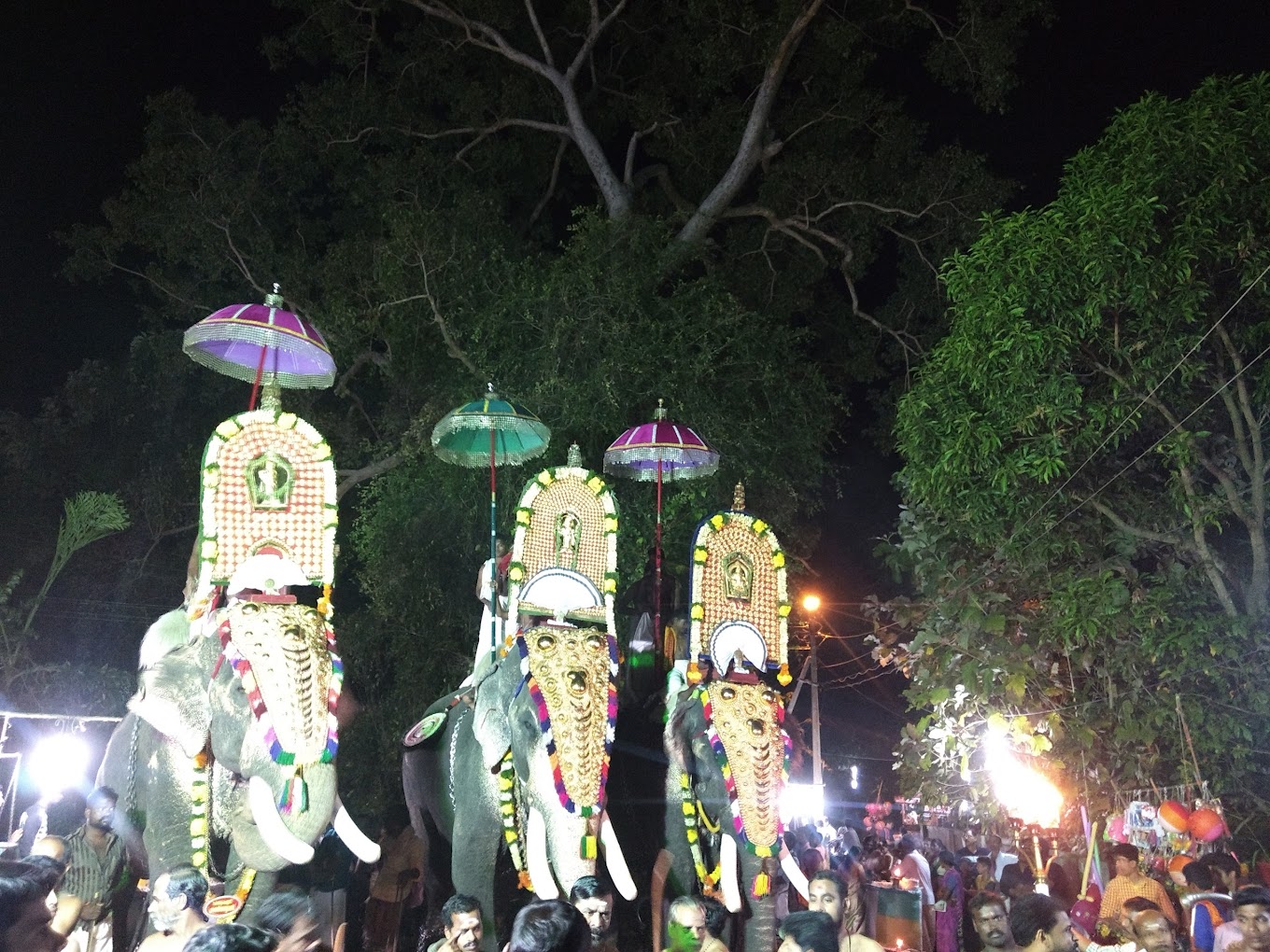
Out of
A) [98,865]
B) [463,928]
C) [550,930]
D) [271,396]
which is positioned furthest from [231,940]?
[271,396]

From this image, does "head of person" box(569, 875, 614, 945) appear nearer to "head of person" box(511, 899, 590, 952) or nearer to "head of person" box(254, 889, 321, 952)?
"head of person" box(254, 889, 321, 952)

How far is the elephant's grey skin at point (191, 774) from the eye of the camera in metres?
5.61

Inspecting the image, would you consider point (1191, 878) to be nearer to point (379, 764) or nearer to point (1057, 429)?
point (1057, 429)

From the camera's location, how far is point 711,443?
11086mm

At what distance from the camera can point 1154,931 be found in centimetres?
427

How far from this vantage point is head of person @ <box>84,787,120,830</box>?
596 cm

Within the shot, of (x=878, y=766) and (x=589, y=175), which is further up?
(x=589, y=175)

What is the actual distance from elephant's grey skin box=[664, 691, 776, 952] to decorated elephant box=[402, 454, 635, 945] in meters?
0.69

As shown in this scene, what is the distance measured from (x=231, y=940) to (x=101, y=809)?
3.63 meters

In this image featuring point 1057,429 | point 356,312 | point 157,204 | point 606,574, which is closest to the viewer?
point 606,574

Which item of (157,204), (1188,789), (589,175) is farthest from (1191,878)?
(157,204)

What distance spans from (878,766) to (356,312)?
27.7 meters

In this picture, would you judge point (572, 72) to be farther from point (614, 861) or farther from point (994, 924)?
point (994, 924)

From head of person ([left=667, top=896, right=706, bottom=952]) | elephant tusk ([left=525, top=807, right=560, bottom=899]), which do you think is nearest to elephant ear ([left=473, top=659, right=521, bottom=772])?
elephant tusk ([left=525, top=807, right=560, bottom=899])
